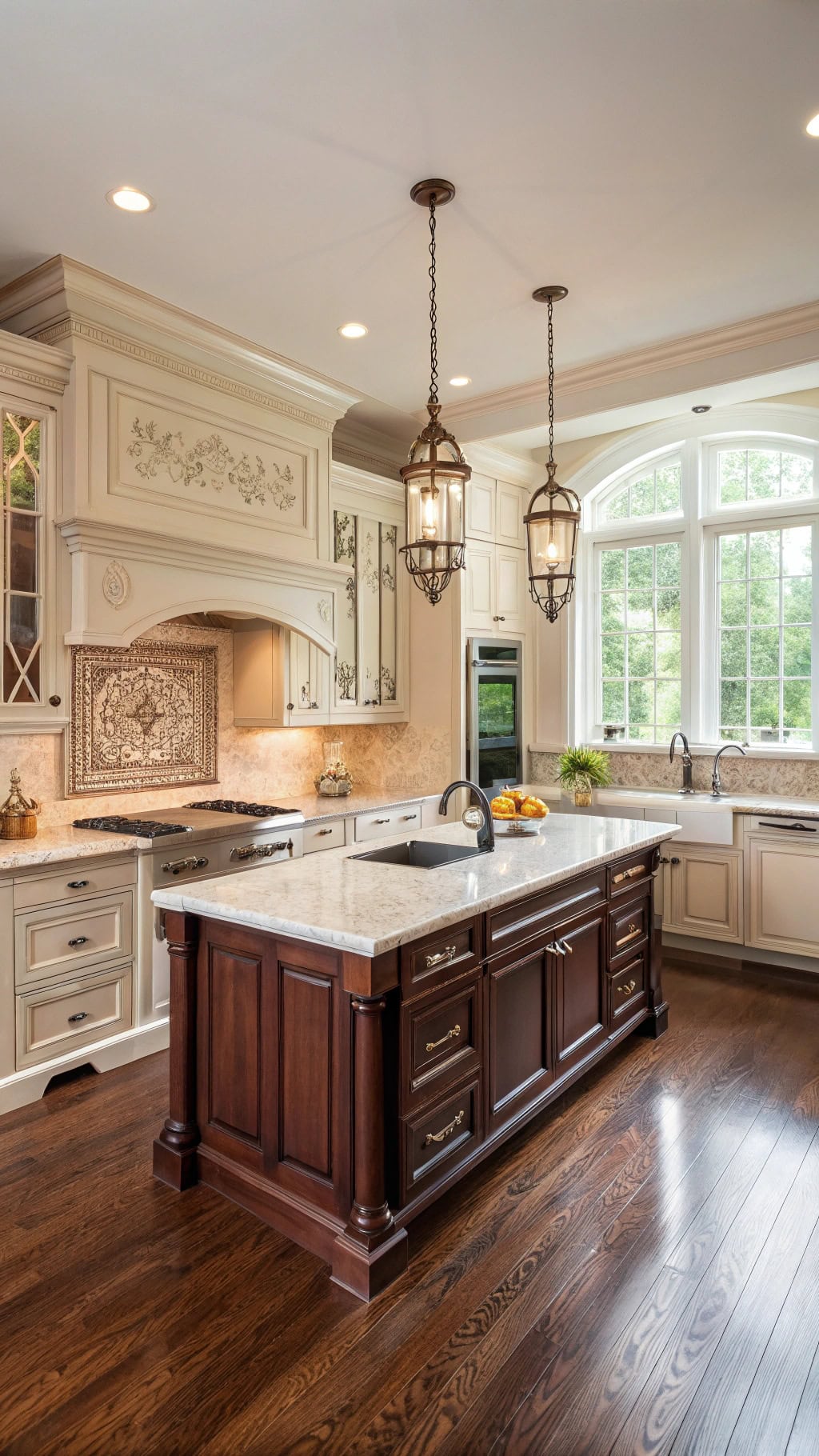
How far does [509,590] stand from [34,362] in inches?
127

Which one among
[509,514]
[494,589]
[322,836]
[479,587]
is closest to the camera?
[322,836]

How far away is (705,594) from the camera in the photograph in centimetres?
512

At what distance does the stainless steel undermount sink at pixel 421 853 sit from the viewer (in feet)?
9.95

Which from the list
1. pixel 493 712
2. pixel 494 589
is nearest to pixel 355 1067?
pixel 493 712

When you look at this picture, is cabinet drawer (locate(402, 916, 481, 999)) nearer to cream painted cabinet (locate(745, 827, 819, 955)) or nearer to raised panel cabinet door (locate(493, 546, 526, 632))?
cream painted cabinet (locate(745, 827, 819, 955))

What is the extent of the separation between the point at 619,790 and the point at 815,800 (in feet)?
3.68

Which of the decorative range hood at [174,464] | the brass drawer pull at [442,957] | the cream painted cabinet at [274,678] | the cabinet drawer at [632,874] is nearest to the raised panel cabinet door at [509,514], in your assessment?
the decorative range hood at [174,464]

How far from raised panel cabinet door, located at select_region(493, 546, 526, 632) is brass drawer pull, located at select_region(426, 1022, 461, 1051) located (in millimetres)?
3460

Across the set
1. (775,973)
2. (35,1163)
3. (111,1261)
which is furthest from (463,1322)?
(775,973)

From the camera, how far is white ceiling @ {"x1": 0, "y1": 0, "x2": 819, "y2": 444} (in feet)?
6.82

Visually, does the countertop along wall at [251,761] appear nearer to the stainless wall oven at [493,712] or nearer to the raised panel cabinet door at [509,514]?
the stainless wall oven at [493,712]

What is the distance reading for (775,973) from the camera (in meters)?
4.50

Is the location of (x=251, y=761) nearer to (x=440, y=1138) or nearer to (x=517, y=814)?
(x=517, y=814)

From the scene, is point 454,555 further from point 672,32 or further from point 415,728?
point 415,728
